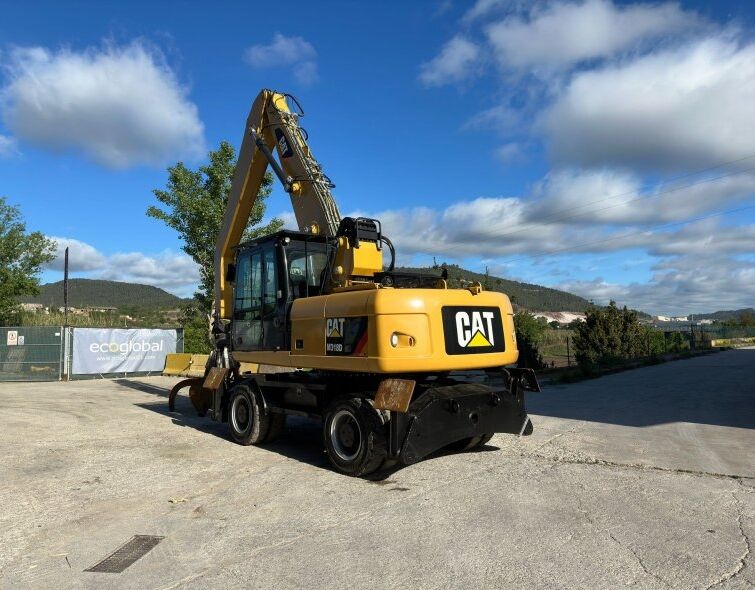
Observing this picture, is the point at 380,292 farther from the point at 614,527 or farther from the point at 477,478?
the point at 614,527

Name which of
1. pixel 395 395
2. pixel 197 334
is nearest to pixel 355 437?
pixel 395 395

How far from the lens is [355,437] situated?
22.1ft

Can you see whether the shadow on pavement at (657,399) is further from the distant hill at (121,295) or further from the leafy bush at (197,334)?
the distant hill at (121,295)

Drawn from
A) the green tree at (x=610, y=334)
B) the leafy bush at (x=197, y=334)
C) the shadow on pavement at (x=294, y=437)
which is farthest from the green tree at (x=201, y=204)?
the green tree at (x=610, y=334)

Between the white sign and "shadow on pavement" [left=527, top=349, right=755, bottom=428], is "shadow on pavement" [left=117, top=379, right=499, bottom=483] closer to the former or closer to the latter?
"shadow on pavement" [left=527, top=349, right=755, bottom=428]

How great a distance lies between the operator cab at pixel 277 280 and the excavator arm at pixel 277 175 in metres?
0.64

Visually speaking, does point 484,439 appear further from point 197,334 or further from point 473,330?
point 197,334

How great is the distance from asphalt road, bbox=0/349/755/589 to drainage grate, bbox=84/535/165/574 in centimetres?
9

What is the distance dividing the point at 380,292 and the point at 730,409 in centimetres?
874

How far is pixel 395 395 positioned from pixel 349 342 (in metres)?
0.89

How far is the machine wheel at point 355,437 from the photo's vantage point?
21.0ft

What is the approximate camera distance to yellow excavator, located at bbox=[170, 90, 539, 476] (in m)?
6.40

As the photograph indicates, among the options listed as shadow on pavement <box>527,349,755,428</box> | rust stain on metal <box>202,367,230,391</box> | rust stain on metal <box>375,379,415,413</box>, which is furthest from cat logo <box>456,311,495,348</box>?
rust stain on metal <box>202,367,230,391</box>

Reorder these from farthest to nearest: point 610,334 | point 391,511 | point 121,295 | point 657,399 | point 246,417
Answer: point 121,295 → point 610,334 → point 657,399 → point 246,417 → point 391,511
